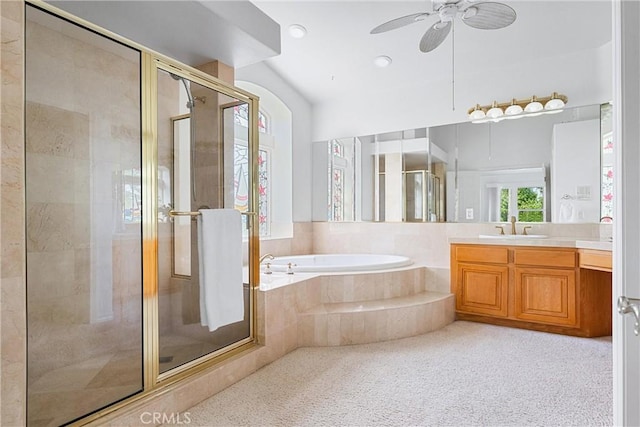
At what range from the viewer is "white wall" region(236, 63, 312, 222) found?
4672 millimetres

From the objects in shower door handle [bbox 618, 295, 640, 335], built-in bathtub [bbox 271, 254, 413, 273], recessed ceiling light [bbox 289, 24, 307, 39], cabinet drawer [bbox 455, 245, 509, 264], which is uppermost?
recessed ceiling light [bbox 289, 24, 307, 39]

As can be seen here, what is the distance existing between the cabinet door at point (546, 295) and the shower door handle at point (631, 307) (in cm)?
272

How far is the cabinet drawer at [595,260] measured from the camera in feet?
9.62

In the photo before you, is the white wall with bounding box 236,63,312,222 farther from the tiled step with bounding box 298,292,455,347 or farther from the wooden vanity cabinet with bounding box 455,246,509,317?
the wooden vanity cabinet with bounding box 455,246,509,317

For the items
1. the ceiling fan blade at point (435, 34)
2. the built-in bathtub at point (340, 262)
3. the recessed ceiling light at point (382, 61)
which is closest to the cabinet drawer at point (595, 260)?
the built-in bathtub at point (340, 262)

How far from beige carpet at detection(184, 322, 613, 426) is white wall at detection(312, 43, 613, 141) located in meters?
2.39

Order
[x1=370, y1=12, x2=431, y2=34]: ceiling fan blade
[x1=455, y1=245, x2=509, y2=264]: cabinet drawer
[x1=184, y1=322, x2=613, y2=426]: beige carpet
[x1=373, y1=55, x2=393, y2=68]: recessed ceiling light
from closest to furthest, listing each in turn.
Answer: [x1=184, y1=322, x2=613, y2=426]: beige carpet, [x1=370, y1=12, x2=431, y2=34]: ceiling fan blade, [x1=455, y1=245, x2=509, y2=264]: cabinet drawer, [x1=373, y1=55, x2=393, y2=68]: recessed ceiling light

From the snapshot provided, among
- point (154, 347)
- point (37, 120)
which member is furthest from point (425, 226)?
point (37, 120)

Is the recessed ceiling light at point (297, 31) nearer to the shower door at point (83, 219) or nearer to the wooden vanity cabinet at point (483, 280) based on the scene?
the shower door at point (83, 219)

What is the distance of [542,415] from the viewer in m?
2.00

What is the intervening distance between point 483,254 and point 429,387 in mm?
1790

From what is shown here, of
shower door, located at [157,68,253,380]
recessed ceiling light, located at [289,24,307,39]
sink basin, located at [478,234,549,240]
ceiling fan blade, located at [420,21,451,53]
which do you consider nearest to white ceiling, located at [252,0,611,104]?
Result: recessed ceiling light, located at [289,24,307,39]

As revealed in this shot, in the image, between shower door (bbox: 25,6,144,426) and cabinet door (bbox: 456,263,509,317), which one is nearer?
shower door (bbox: 25,6,144,426)

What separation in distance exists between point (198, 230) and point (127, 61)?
103 centimetres
